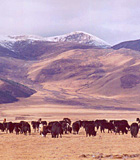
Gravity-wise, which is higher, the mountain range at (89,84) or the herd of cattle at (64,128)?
the mountain range at (89,84)

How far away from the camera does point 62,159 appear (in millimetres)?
17047

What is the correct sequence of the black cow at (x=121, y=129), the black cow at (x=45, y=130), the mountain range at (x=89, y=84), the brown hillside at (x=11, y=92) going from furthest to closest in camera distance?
the mountain range at (x=89, y=84) → the brown hillside at (x=11, y=92) → the black cow at (x=121, y=129) → the black cow at (x=45, y=130)

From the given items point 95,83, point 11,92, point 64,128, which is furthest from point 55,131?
point 95,83

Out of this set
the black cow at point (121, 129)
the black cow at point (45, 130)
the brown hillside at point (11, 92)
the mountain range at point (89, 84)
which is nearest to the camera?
the black cow at point (45, 130)

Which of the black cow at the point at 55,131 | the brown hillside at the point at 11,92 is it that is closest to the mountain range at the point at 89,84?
the brown hillside at the point at 11,92

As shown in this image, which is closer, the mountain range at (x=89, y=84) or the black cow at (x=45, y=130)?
the black cow at (x=45, y=130)

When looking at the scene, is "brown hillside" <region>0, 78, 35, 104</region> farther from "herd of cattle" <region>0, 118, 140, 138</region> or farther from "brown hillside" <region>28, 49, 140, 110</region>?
"herd of cattle" <region>0, 118, 140, 138</region>

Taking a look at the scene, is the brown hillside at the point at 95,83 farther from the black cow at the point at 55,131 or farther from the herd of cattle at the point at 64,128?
the black cow at the point at 55,131

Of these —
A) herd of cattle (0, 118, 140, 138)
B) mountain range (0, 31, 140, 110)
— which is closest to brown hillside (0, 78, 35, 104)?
mountain range (0, 31, 140, 110)

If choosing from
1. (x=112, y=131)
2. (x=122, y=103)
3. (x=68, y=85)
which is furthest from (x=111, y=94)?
(x=112, y=131)

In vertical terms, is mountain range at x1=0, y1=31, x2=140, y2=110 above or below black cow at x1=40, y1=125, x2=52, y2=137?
above

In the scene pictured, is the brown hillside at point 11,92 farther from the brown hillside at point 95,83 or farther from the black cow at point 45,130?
the black cow at point 45,130

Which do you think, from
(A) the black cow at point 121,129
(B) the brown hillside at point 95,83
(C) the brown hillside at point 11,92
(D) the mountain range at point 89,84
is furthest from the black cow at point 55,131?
(C) the brown hillside at point 11,92

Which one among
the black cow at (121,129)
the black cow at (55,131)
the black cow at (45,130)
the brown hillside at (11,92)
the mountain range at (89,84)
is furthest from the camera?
the mountain range at (89,84)
